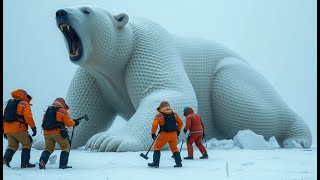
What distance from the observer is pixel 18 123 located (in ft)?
18.0

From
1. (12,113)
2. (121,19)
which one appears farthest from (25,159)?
(121,19)

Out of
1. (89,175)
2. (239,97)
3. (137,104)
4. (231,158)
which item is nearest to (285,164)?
(231,158)

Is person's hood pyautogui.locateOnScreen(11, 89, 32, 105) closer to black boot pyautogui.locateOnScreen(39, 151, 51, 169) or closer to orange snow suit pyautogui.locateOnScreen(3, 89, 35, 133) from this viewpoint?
orange snow suit pyautogui.locateOnScreen(3, 89, 35, 133)

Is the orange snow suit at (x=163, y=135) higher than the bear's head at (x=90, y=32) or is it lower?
lower

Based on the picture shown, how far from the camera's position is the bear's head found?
785 centimetres

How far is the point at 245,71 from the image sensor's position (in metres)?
10.4

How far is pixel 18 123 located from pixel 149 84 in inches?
138

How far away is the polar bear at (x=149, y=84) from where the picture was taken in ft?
26.0

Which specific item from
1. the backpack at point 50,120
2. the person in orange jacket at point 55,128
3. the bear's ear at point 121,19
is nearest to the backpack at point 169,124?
the person in orange jacket at point 55,128

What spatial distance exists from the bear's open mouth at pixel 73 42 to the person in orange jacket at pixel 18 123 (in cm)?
261

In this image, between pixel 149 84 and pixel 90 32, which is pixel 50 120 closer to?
pixel 90 32

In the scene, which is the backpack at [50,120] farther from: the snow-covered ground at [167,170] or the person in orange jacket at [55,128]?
the snow-covered ground at [167,170]

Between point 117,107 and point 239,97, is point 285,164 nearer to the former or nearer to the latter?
point 239,97

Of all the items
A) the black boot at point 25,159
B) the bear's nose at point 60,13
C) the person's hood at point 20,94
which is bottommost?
the black boot at point 25,159
